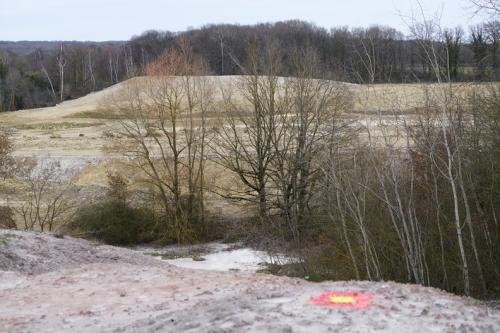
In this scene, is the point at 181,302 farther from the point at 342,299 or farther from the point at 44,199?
the point at 44,199

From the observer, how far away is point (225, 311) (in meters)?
6.89

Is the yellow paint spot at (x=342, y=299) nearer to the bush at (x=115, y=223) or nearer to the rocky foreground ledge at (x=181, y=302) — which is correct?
the rocky foreground ledge at (x=181, y=302)

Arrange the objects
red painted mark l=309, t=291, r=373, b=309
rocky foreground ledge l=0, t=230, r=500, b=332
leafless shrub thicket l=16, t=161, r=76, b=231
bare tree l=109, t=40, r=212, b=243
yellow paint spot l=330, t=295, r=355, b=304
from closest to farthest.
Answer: rocky foreground ledge l=0, t=230, r=500, b=332 < red painted mark l=309, t=291, r=373, b=309 < yellow paint spot l=330, t=295, r=355, b=304 < leafless shrub thicket l=16, t=161, r=76, b=231 < bare tree l=109, t=40, r=212, b=243

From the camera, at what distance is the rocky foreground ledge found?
20.7ft

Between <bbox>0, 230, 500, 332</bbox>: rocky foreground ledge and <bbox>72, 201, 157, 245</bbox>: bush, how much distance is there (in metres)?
12.1

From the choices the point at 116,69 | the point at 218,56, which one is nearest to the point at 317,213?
the point at 218,56

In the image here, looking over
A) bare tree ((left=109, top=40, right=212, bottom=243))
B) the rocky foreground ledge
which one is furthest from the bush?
the rocky foreground ledge

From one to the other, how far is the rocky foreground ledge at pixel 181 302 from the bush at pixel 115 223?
39.8ft

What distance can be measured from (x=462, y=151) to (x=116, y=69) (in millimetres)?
84041

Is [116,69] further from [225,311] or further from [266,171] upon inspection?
[225,311]

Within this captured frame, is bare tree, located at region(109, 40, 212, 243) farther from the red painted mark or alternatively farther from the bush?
the red painted mark

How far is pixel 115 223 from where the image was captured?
26781 mm

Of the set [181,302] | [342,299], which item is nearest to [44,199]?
[181,302]

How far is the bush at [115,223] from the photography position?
26.5 meters
